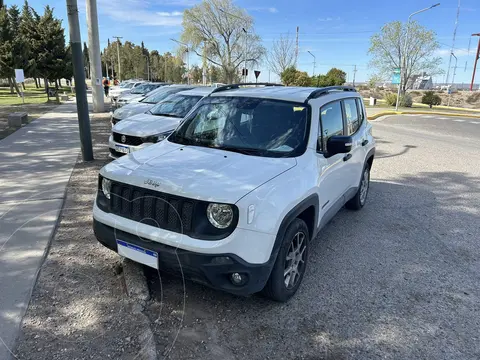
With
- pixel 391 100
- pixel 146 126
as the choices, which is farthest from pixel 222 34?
pixel 146 126

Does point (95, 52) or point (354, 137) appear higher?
point (95, 52)

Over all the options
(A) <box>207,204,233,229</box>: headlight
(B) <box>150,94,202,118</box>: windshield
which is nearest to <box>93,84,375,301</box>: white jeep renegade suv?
(A) <box>207,204,233,229</box>: headlight

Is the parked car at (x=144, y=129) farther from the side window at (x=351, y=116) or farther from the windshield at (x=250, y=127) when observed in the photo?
the side window at (x=351, y=116)

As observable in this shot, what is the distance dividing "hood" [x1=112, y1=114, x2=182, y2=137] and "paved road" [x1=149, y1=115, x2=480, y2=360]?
3907mm

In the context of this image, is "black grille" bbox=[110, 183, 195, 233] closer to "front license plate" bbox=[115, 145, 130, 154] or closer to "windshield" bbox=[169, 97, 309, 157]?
"windshield" bbox=[169, 97, 309, 157]

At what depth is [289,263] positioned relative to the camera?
10.2 ft

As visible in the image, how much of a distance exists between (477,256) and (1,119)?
56.5 ft

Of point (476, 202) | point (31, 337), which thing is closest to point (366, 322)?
point (31, 337)

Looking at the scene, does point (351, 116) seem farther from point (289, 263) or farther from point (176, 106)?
point (176, 106)

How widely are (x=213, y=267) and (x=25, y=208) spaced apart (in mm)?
3682

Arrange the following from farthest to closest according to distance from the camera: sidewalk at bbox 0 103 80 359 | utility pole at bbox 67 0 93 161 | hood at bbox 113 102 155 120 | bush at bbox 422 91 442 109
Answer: bush at bbox 422 91 442 109, hood at bbox 113 102 155 120, utility pole at bbox 67 0 93 161, sidewalk at bbox 0 103 80 359

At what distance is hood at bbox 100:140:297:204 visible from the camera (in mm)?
2689

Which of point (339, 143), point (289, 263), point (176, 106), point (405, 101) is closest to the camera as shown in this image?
point (289, 263)

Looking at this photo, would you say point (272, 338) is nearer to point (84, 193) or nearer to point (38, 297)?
point (38, 297)
